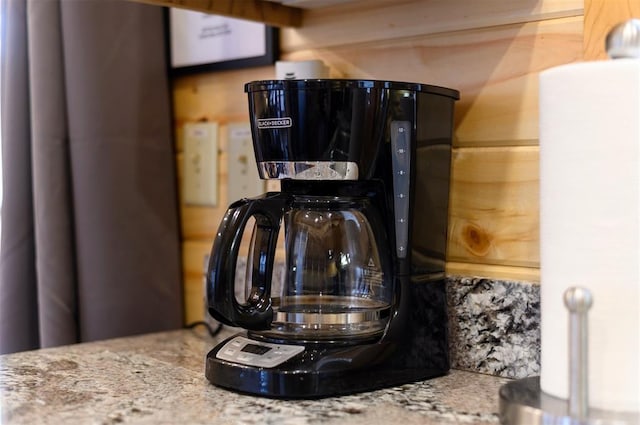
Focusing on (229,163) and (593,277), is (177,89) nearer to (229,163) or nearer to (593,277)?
(229,163)

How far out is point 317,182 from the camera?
1002 millimetres

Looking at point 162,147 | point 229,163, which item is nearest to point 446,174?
point 229,163

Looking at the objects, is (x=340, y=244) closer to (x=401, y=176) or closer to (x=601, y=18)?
(x=401, y=176)

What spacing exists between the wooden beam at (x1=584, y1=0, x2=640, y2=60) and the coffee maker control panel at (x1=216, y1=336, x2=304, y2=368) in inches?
19.0

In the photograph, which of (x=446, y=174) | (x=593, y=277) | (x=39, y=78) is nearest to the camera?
(x=593, y=277)

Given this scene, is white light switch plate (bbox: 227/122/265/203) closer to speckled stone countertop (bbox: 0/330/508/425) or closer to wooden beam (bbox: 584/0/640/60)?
speckled stone countertop (bbox: 0/330/508/425)

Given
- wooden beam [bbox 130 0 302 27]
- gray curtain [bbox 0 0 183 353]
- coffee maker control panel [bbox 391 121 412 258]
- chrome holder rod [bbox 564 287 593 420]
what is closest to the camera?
chrome holder rod [bbox 564 287 593 420]

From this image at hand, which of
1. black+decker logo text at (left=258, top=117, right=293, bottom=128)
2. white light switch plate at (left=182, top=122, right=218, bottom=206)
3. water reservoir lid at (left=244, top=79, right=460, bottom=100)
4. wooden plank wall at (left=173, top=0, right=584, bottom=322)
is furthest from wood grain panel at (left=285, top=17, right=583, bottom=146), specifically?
white light switch plate at (left=182, top=122, right=218, bottom=206)

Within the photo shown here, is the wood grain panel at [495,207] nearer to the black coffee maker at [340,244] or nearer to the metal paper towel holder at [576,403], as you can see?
the black coffee maker at [340,244]

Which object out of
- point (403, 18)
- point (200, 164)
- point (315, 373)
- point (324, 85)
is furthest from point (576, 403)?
point (200, 164)

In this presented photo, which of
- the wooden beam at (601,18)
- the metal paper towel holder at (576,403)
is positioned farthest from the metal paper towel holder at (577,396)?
the wooden beam at (601,18)

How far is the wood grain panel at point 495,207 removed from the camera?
3.40 feet

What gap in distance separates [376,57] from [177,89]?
1.57ft

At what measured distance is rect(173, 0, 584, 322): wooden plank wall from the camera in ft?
3.38
